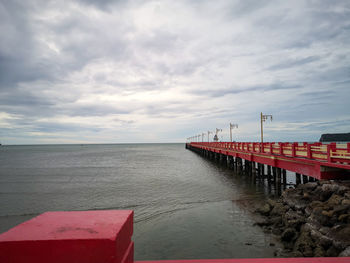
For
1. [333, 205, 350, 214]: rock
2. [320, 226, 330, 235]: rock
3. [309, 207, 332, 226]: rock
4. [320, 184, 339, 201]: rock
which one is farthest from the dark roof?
[320, 226, 330, 235]: rock

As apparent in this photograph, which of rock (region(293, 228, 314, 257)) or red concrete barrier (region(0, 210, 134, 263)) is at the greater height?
red concrete barrier (region(0, 210, 134, 263))

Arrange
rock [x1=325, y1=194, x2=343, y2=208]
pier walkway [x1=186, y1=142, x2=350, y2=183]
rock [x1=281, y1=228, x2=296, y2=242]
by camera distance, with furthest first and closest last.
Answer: pier walkway [x1=186, y1=142, x2=350, y2=183]
rock [x1=325, y1=194, x2=343, y2=208]
rock [x1=281, y1=228, x2=296, y2=242]

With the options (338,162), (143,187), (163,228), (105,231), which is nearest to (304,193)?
(338,162)

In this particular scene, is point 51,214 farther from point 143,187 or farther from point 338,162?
point 143,187

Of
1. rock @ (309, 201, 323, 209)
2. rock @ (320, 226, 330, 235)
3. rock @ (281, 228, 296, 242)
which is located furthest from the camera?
rock @ (309, 201, 323, 209)

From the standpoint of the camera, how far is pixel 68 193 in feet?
61.4

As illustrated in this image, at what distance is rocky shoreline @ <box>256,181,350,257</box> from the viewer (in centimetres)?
681

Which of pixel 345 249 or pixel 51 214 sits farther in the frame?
pixel 345 249

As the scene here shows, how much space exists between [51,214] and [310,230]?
29.5ft

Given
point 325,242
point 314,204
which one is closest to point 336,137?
point 314,204

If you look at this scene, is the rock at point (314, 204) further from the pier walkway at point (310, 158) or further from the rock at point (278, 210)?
the pier walkway at point (310, 158)

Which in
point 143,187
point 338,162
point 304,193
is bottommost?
point 143,187

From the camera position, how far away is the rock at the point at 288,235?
823cm

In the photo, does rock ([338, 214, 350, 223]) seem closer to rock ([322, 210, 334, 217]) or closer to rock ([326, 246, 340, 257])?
rock ([322, 210, 334, 217])
